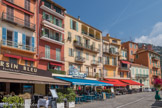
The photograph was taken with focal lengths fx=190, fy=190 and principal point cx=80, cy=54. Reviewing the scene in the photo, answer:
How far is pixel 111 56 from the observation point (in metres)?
42.9

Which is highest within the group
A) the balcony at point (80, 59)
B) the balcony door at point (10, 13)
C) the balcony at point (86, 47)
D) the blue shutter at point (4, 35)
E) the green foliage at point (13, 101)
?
the balcony door at point (10, 13)

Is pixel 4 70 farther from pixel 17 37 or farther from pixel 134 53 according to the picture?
pixel 134 53

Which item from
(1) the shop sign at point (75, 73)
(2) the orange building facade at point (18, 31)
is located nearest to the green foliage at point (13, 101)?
(2) the orange building facade at point (18, 31)

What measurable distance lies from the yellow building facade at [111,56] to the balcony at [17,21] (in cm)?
2080

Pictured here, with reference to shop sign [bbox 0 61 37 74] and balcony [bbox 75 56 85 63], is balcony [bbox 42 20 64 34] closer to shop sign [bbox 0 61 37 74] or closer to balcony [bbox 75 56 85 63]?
balcony [bbox 75 56 85 63]

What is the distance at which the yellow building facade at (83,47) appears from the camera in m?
30.2

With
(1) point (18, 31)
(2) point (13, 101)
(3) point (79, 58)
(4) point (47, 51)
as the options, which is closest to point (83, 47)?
(3) point (79, 58)

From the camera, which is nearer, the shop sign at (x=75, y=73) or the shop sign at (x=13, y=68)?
the shop sign at (x=13, y=68)

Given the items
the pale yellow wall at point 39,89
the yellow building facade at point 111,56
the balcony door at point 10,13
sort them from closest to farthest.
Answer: the balcony door at point 10,13 → the pale yellow wall at point 39,89 → the yellow building facade at point 111,56

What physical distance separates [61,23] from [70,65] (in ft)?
21.9

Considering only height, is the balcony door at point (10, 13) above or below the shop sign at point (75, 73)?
above

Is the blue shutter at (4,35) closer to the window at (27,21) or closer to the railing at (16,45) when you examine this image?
the railing at (16,45)

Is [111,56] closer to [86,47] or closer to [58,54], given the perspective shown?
[86,47]

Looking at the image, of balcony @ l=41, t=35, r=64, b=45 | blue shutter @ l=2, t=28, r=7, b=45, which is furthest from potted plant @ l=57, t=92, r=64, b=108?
balcony @ l=41, t=35, r=64, b=45
